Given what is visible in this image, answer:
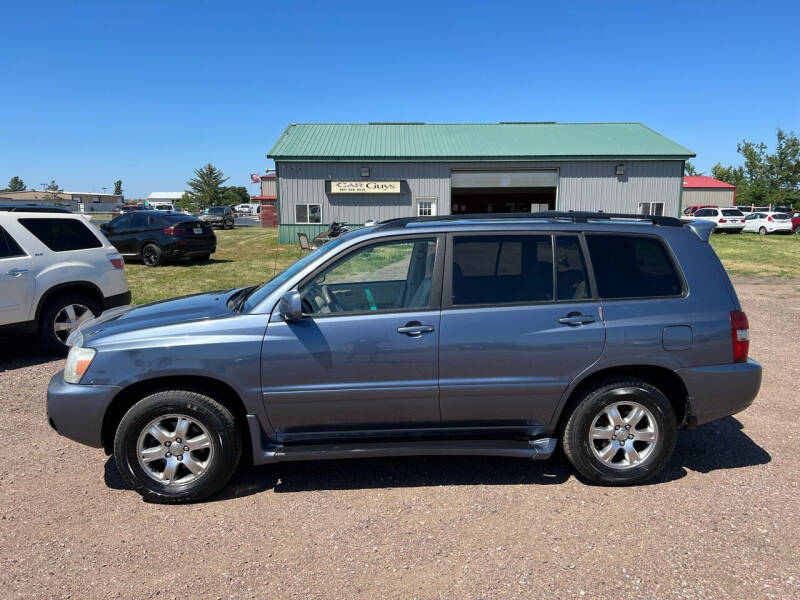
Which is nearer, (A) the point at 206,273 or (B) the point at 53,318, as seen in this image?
(B) the point at 53,318

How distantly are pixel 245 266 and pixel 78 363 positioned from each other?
14.5m

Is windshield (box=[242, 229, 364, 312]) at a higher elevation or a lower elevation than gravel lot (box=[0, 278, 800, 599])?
higher

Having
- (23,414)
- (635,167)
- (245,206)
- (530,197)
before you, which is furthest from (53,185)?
(23,414)

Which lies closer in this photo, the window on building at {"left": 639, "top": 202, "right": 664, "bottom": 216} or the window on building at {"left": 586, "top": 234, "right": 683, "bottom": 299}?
the window on building at {"left": 586, "top": 234, "right": 683, "bottom": 299}

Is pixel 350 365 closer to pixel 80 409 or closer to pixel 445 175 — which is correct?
pixel 80 409

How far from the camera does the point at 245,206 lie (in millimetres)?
89250

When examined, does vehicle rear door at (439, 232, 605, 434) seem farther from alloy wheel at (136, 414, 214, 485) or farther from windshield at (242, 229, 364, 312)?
alloy wheel at (136, 414, 214, 485)

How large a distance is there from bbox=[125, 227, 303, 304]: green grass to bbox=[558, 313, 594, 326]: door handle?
920 cm

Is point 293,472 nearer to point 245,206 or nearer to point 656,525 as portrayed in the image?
point 656,525

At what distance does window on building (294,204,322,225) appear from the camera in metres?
26.2

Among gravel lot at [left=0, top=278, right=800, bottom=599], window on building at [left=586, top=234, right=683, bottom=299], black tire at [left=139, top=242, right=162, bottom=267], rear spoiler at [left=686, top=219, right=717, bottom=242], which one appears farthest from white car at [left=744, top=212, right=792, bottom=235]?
window on building at [left=586, top=234, right=683, bottom=299]

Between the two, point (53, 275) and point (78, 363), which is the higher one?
point (53, 275)

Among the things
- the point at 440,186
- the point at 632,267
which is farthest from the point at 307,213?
the point at 632,267

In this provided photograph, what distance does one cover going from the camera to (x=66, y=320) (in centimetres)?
723
